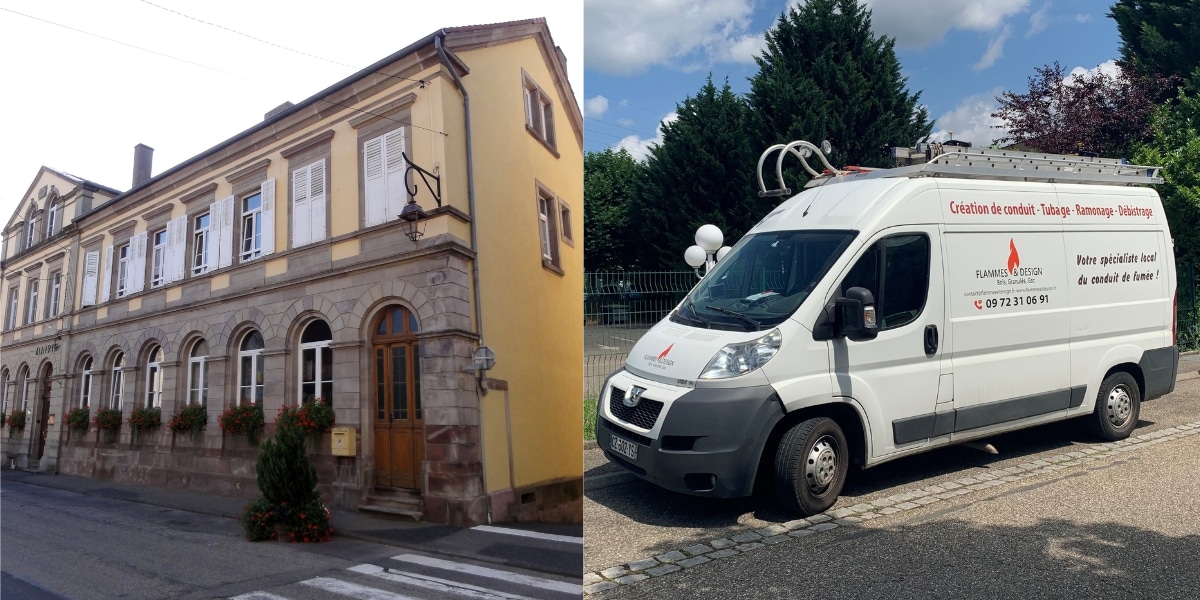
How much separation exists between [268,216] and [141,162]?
0.66ft

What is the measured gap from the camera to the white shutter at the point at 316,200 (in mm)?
929

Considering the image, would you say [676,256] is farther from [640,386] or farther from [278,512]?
[278,512]

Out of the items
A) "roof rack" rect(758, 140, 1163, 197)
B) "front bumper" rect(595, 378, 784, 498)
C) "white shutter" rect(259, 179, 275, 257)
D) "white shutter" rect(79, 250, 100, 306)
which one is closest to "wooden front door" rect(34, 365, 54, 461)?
"white shutter" rect(79, 250, 100, 306)

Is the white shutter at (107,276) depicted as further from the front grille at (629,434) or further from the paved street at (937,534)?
the front grille at (629,434)

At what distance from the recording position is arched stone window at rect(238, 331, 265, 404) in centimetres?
100

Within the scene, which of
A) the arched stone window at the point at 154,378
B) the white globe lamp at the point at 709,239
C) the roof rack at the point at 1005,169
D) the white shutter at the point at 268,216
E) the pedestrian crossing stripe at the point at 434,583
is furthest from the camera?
the white globe lamp at the point at 709,239

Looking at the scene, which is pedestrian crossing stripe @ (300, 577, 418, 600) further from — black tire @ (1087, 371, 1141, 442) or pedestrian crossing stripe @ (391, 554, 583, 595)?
black tire @ (1087, 371, 1141, 442)

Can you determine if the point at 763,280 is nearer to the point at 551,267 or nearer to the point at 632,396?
the point at 632,396

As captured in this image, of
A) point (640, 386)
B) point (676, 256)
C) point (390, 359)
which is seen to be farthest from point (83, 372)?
point (676, 256)

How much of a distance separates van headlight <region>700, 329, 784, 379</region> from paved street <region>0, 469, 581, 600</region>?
3261 millimetres

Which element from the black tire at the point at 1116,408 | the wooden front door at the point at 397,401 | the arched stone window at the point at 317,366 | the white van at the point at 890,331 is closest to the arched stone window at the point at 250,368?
the arched stone window at the point at 317,366

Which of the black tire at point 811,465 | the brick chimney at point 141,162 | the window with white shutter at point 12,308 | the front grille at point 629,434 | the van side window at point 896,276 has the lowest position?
the black tire at point 811,465

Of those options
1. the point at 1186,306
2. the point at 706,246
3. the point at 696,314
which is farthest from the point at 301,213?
the point at 706,246

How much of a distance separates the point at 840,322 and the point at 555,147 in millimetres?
3818
